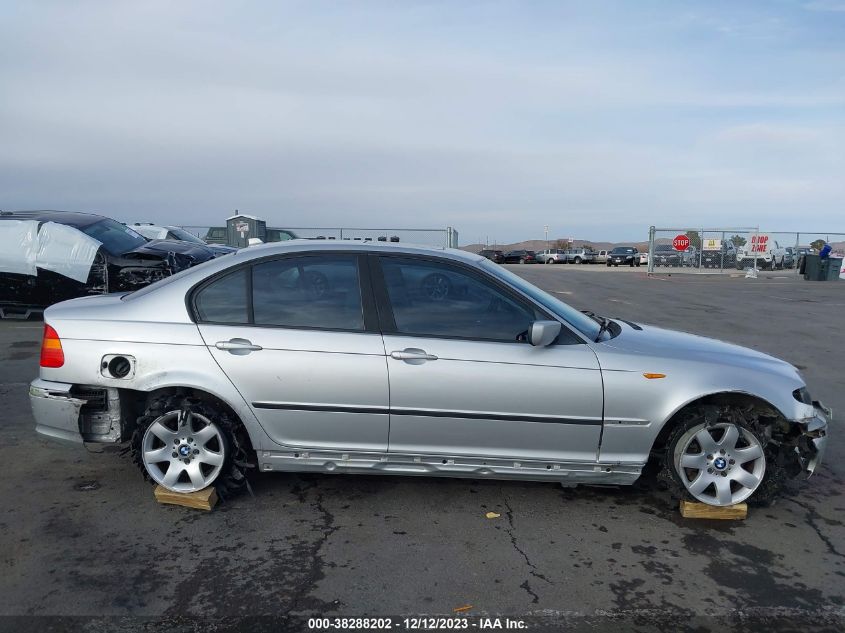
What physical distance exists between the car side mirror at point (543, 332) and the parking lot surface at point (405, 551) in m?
1.06

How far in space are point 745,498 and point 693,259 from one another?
27485mm

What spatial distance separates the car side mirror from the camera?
383 cm

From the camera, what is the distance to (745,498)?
4.08 m

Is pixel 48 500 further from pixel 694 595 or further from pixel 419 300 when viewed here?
pixel 694 595

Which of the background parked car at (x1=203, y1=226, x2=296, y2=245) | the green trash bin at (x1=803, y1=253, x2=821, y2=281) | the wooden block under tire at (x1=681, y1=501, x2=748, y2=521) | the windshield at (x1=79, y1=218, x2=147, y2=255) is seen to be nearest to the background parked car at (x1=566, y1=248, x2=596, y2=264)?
the green trash bin at (x1=803, y1=253, x2=821, y2=281)

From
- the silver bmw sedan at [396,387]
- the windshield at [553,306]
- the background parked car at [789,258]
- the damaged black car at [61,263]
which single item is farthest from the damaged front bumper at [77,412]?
the background parked car at [789,258]

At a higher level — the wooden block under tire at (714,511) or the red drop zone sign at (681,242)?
the red drop zone sign at (681,242)

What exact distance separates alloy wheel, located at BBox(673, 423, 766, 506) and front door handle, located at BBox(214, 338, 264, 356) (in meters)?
2.58

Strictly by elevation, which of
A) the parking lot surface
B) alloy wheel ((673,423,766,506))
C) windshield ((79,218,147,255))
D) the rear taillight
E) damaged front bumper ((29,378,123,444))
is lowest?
the parking lot surface

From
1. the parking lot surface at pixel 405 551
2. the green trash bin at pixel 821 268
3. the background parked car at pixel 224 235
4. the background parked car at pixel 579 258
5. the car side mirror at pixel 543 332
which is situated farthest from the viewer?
the background parked car at pixel 579 258

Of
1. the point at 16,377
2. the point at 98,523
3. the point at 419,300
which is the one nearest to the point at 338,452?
the point at 419,300

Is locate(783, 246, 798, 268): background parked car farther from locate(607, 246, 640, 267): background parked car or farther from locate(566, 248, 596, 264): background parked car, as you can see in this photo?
locate(566, 248, 596, 264): background parked car

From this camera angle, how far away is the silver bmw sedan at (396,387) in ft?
12.9

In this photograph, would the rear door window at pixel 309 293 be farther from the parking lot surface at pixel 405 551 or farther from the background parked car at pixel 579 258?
the background parked car at pixel 579 258
